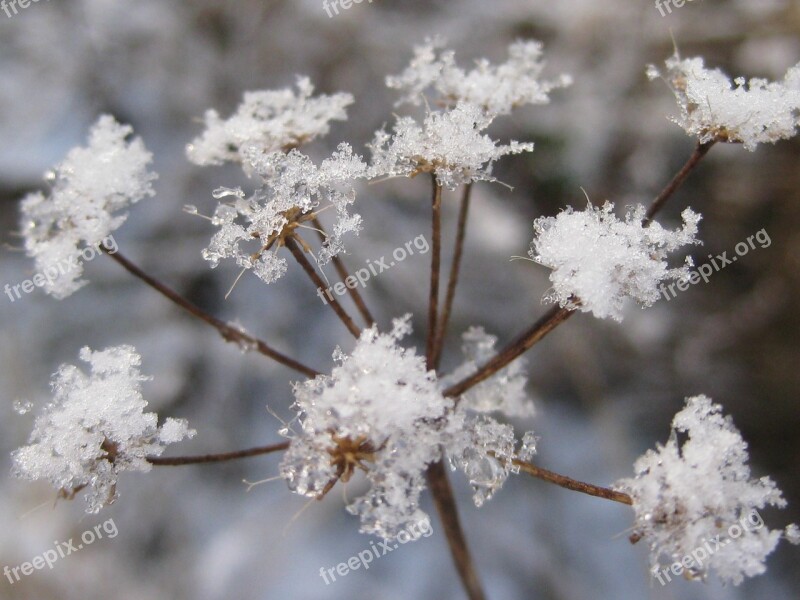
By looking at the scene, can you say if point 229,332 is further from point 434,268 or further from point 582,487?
point 582,487

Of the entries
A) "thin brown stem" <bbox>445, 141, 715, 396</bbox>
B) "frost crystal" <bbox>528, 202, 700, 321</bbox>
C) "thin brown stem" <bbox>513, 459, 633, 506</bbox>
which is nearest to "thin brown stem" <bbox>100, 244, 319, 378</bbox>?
"thin brown stem" <bbox>445, 141, 715, 396</bbox>

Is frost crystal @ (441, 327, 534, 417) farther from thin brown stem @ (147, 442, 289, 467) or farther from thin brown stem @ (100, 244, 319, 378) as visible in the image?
thin brown stem @ (147, 442, 289, 467)

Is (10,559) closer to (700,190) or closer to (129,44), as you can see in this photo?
(129,44)

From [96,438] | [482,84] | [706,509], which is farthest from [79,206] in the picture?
[706,509]

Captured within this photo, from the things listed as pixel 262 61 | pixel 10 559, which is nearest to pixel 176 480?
pixel 10 559

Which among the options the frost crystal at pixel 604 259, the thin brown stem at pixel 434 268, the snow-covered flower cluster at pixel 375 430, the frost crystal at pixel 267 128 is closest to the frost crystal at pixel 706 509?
the frost crystal at pixel 604 259
